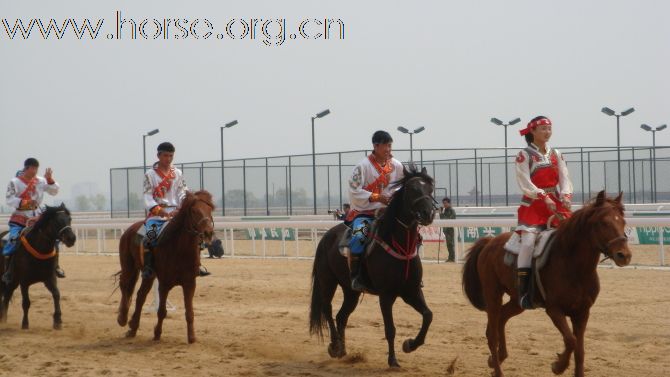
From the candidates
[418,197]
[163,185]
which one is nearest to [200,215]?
[163,185]

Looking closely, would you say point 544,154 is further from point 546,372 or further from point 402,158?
point 402,158

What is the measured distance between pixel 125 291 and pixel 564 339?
21.6 feet

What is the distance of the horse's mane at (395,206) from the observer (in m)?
9.20

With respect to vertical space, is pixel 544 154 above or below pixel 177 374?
above

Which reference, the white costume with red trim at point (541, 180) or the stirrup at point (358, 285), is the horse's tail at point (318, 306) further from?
the white costume with red trim at point (541, 180)

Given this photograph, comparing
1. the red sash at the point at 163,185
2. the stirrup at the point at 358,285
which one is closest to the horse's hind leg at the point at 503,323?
the stirrup at the point at 358,285

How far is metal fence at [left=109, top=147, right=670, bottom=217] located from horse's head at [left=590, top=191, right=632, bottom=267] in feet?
83.6

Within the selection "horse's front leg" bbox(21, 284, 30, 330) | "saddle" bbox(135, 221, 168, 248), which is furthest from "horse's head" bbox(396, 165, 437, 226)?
"horse's front leg" bbox(21, 284, 30, 330)

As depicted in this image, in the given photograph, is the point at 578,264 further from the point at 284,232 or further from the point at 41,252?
the point at 284,232

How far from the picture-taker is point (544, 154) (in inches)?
335

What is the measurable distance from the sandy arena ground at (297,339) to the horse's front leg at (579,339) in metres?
0.97

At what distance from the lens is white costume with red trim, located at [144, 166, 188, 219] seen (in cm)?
1191

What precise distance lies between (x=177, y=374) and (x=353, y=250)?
2159 millimetres

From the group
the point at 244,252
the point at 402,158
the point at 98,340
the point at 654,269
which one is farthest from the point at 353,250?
the point at 402,158
